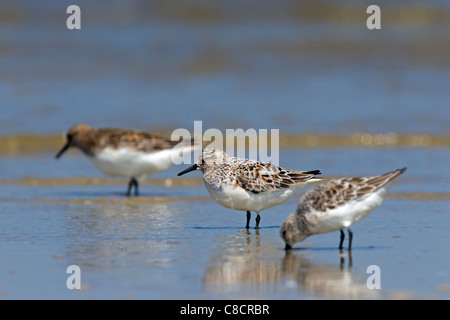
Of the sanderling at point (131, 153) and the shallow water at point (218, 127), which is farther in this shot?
the sanderling at point (131, 153)

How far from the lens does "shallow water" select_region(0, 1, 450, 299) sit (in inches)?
266

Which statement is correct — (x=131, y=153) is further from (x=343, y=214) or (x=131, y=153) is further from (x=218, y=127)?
(x=343, y=214)

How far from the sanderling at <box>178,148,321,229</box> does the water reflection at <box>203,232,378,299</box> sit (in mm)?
865

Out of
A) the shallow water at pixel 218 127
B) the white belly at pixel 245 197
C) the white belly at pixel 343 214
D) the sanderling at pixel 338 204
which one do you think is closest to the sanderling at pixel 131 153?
A: the shallow water at pixel 218 127

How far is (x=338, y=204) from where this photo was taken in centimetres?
721

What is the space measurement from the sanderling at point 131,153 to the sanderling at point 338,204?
4.74 m

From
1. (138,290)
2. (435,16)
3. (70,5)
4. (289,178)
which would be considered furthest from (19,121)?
(435,16)

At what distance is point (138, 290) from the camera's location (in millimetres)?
6160

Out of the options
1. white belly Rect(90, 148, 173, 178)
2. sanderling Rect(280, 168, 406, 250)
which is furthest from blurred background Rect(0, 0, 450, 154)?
sanderling Rect(280, 168, 406, 250)

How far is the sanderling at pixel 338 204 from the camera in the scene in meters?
7.20

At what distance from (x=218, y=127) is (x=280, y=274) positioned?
31.4 feet

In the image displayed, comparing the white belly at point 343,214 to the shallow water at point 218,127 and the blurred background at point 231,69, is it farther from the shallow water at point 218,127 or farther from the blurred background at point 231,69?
the blurred background at point 231,69

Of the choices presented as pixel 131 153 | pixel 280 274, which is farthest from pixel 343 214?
pixel 131 153
